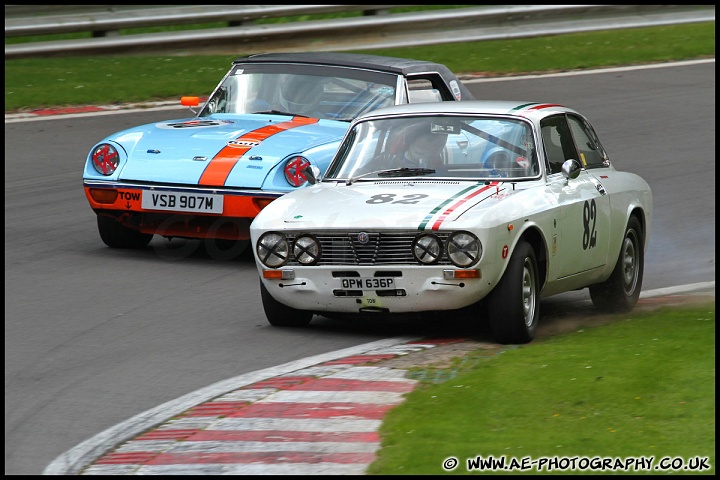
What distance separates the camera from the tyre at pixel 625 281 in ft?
29.0

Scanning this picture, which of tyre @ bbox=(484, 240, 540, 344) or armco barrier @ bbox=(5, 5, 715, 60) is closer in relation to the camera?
tyre @ bbox=(484, 240, 540, 344)

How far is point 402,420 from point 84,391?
5.54ft

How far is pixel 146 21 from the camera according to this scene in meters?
19.3

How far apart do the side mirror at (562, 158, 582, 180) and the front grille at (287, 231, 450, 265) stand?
120 cm

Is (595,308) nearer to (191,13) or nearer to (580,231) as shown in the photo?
(580,231)

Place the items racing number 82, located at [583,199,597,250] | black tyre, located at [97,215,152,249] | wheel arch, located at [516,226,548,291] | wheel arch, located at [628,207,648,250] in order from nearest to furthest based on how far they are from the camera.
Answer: wheel arch, located at [516,226,548,291] < racing number 82, located at [583,199,597,250] < wheel arch, located at [628,207,648,250] < black tyre, located at [97,215,152,249]

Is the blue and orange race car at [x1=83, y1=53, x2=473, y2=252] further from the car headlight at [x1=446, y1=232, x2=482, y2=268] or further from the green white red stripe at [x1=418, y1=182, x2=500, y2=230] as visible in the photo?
the car headlight at [x1=446, y1=232, x2=482, y2=268]

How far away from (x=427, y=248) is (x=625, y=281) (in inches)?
80.9

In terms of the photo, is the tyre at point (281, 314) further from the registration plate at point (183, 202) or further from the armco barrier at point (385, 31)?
the armco barrier at point (385, 31)

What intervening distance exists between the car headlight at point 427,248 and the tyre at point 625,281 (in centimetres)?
177

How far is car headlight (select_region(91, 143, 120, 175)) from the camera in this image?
1009 centimetres

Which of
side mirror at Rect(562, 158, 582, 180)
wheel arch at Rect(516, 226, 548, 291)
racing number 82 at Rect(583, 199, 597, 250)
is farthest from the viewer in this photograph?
racing number 82 at Rect(583, 199, 597, 250)

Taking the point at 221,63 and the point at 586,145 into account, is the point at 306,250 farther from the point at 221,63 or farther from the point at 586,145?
the point at 221,63

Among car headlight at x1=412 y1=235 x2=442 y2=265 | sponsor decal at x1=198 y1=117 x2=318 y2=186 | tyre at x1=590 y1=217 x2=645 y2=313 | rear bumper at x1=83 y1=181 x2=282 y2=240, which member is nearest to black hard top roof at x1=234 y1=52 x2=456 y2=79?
sponsor decal at x1=198 y1=117 x2=318 y2=186
